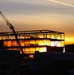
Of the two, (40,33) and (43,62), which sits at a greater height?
(40,33)

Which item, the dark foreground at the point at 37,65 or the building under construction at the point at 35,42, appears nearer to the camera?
the dark foreground at the point at 37,65

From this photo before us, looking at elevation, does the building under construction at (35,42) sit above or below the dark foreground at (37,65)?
above

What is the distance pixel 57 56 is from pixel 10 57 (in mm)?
17222

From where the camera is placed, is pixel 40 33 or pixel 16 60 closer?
pixel 16 60

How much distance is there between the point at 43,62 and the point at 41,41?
75.5 metres

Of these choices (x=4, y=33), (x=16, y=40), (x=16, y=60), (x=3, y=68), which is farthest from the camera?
(x=4, y=33)

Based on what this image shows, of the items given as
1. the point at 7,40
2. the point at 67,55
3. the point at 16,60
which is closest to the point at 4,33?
the point at 7,40

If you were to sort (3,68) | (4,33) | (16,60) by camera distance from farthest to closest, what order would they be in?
1. (4,33)
2. (16,60)
3. (3,68)

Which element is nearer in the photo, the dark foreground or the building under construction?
the dark foreground

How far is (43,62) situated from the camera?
8369 centimetres

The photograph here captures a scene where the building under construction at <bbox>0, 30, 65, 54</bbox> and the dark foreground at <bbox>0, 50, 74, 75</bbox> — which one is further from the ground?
the building under construction at <bbox>0, 30, 65, 54</bbox>

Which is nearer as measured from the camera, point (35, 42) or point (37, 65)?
point (37, 65)

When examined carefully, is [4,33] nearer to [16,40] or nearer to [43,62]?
[16,40]

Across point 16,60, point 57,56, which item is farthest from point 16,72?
point 57,56
